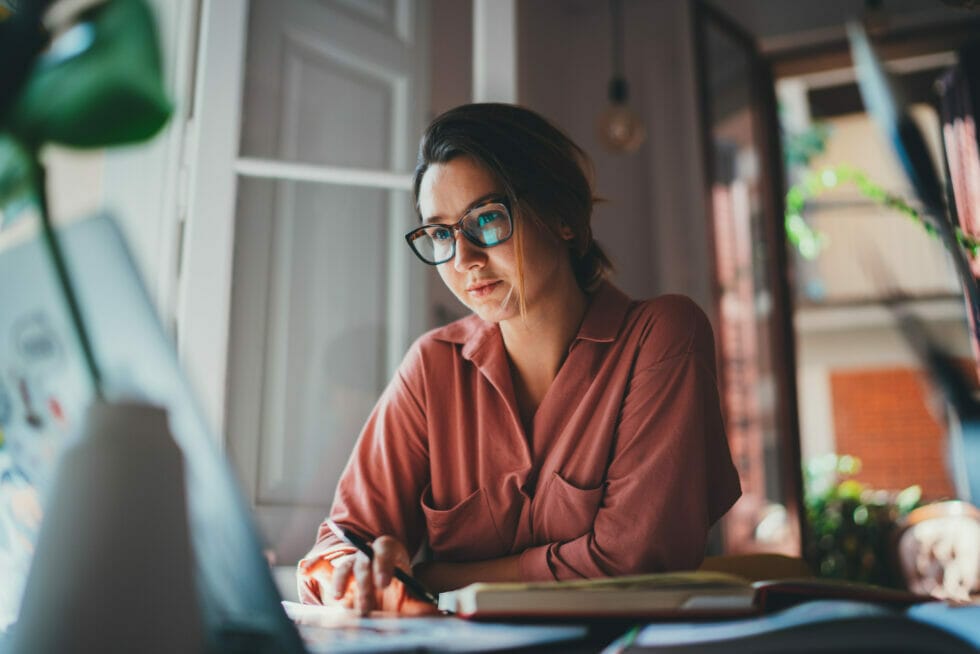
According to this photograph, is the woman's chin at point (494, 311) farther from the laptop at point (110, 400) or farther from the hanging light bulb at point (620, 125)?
the hanging light bulb at point (620, 125)

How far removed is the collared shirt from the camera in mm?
913

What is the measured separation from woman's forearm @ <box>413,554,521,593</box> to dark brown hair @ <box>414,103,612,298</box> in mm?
346

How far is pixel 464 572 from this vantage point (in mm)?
1003

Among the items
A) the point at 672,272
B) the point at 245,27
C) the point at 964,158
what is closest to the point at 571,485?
the point at 964,158

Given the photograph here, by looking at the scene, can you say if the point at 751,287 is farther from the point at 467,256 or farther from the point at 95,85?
the point at 95,85

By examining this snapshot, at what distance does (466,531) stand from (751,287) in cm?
261

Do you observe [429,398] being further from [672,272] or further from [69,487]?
[672,272]

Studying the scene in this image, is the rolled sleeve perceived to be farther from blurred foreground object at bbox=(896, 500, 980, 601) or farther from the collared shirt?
blurred foreground object at bbox=(896, 500, 980, 601)

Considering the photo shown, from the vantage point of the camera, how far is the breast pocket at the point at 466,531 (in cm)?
105

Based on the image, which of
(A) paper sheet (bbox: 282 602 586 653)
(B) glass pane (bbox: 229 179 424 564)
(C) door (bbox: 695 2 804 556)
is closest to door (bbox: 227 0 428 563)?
(B) glass pane (bbox: 229 179 424 564)

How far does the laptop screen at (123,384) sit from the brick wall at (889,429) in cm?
832

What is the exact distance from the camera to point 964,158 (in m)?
1.44

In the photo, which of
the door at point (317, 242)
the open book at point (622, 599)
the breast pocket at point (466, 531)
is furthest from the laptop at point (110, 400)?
the door at point (317, 242)

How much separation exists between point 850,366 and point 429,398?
7.92 m
